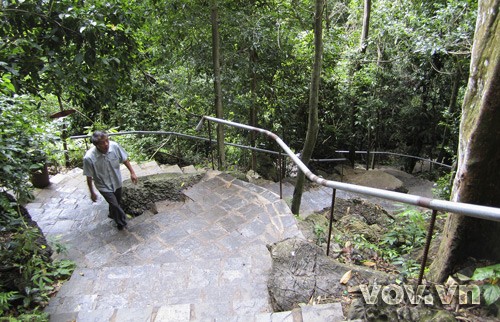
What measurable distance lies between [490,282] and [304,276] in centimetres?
117

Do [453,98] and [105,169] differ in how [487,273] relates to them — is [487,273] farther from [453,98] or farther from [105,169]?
[453,98]

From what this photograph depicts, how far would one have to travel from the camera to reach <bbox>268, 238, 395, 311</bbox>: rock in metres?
2.37

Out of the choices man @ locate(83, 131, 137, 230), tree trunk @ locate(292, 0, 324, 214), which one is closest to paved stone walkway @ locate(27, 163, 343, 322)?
man @ locate(83, 131, 137, 230)

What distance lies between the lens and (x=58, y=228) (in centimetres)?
468

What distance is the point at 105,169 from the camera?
4195 millimetres

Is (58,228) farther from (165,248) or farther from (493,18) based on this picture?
(493,18)

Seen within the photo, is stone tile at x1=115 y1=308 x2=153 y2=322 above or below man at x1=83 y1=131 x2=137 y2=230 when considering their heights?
below

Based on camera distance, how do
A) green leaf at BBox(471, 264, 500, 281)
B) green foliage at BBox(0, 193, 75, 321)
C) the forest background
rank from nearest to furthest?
green leaf at BBox(471, 264, 500, 281)
green foliage at BBox(0, 193, 75, 321)
the forest background

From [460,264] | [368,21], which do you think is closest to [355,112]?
[368,21]

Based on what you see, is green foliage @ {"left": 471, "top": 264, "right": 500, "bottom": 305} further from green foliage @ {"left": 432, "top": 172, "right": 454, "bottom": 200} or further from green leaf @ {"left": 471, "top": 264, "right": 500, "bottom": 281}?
green foliage @ {"left": 432, "top": 172, "right": 454, "bottom": 200}

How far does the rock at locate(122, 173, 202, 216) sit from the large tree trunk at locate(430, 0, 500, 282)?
136 inches

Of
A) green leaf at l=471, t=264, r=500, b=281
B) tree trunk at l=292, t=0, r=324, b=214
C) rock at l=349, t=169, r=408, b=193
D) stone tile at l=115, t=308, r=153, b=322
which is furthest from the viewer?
rock at l=349, t=169, r=408, b=193

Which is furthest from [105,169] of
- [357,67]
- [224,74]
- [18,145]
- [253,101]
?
[357,67]

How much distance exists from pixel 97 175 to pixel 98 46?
1651 millimetres
